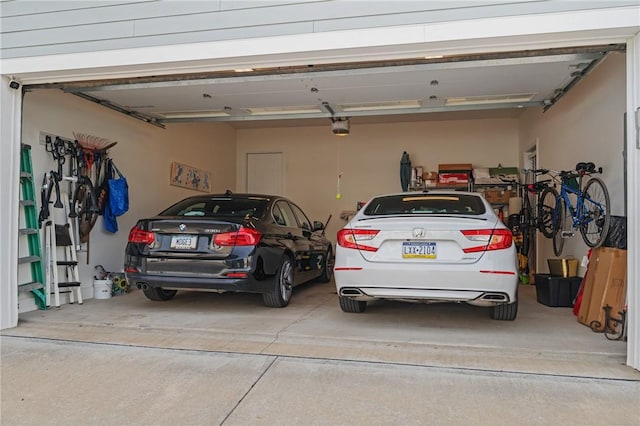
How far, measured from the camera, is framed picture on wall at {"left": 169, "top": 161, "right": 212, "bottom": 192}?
26.3ft

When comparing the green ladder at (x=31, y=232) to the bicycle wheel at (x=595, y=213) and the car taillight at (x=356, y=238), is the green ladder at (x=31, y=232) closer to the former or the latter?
the car taillight at (x=356, y=238)

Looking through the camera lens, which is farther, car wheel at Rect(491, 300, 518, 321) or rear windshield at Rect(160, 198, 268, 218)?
rear windshield at Rect(160, 198, 268, 218)

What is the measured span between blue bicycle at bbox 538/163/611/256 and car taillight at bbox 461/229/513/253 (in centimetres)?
135

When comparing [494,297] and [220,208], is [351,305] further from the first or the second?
[220,208]

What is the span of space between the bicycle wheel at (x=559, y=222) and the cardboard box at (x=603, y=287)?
1436 mm

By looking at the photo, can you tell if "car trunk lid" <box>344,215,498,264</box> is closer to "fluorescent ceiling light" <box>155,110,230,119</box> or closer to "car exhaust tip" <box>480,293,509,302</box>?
"car exhaust tip" <box>480,293,509,302</box>

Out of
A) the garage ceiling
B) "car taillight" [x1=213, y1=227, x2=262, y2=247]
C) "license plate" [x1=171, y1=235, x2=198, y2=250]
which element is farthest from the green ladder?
"car taillight" [x1=213, y1=227, x2=262, y2=247]

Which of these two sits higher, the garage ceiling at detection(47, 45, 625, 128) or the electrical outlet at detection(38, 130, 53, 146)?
the garage ceiling at detection(47, 45, 625, 128)

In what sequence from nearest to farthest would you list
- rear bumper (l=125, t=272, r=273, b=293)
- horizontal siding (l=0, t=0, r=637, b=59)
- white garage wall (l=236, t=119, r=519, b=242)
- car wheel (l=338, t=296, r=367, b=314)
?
horizontal siding (l=0, t=0, r=637, b=59)
rear bumper (l=125, t=272, r=273, b=293)
car wheel (l=338, t=296, r=367, b=314)
white garage wall (l=236, t=119, r=519, b=242)

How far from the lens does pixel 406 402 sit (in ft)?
8.43

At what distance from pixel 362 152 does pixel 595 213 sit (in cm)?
643

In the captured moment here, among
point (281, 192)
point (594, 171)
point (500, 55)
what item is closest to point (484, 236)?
point (500, 55)

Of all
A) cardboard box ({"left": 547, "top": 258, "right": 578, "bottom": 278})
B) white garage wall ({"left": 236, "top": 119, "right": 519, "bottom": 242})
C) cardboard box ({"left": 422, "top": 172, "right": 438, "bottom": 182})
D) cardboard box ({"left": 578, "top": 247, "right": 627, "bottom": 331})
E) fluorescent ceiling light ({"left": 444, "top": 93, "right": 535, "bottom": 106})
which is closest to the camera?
cardboard box ({"left": 578, "top": 247, "right": 627, "bottom": 331})

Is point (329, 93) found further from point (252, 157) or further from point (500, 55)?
point (252, 157)
